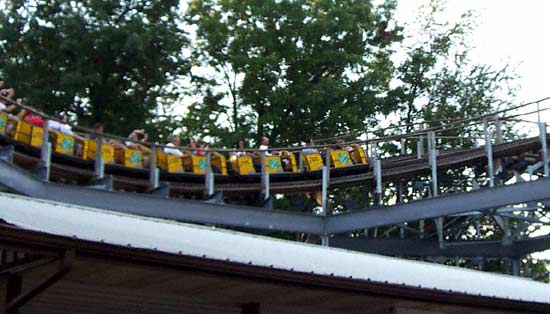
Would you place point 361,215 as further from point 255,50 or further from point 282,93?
point 255,50

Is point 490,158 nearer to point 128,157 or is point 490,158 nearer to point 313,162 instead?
point 313,162

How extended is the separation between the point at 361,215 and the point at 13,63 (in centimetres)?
1848

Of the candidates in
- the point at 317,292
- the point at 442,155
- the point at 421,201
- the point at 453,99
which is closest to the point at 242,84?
the point at 453,99

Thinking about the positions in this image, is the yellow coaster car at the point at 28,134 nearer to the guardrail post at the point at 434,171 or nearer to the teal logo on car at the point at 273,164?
the teal logo on car at the point at 273,164

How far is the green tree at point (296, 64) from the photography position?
34.6m

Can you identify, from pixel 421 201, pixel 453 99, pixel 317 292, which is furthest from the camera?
pixel 453 99

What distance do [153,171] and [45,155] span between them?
3163 millimetres

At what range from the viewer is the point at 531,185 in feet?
62.7

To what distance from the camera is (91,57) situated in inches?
1334

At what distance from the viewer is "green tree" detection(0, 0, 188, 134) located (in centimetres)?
3328

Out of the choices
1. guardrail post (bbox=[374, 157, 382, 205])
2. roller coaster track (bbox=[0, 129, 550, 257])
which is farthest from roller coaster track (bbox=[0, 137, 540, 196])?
guardrail post (bbox=[374, 157, 382, 205])

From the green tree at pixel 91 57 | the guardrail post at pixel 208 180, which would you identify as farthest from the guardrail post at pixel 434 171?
the green tree at pixel 91 57

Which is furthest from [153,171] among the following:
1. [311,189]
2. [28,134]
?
[311,189]

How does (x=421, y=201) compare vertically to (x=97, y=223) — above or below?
above
